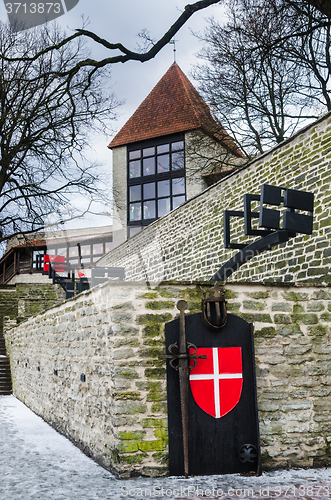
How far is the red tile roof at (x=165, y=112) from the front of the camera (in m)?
18.0

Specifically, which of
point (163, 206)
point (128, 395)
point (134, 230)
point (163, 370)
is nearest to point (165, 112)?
point (163, 206)

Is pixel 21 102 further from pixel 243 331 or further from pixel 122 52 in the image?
pixel 243 331

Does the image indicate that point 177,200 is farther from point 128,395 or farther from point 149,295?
point 128,395

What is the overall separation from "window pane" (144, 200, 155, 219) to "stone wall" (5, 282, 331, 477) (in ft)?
48.3

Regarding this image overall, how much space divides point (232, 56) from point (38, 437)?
1112cm

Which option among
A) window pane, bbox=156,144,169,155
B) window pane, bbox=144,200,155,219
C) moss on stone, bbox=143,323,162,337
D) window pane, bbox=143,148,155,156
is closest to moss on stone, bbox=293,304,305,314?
moss on stone, bbox=143,323,162,337

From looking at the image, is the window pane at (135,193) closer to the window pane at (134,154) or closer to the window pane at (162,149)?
the window pane at (134,154)

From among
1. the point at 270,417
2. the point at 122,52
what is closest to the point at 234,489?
the point at 270,417

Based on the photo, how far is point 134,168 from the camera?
67.4ft

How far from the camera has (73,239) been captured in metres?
28.6

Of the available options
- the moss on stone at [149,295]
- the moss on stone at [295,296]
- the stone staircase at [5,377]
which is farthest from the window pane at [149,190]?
the moss on stone at [149,295]

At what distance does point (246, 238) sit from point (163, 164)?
38.7 feet

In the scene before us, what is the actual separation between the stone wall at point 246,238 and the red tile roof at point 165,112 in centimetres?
560

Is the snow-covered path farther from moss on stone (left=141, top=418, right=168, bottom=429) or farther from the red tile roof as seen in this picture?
the red tile roof
